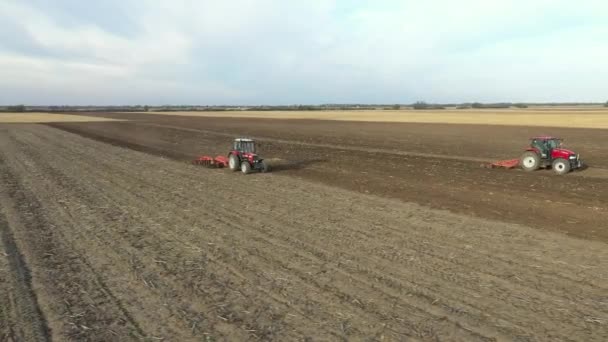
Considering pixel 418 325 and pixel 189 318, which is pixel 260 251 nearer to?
pixel 189 318

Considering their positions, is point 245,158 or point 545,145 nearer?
point 245,158

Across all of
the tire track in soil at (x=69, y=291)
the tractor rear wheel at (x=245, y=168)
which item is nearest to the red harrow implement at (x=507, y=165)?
the tractor rear wheel at (x=245, y=168)

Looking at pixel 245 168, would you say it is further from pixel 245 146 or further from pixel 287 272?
pixel 287 272

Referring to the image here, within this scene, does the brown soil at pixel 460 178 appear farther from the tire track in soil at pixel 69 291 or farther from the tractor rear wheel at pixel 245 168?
the tire track in soil at pixel 69 291

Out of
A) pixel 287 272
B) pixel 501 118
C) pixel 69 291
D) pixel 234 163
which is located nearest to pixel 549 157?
pixel 234 163

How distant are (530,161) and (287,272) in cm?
1639

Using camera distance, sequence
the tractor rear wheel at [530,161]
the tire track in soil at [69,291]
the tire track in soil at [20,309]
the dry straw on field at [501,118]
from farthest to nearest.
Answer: the dry straw on field at [501,118], the tractor rear wheel at [530,161], the tire track in soil at [69,291], the tire track in soil at [20,309]

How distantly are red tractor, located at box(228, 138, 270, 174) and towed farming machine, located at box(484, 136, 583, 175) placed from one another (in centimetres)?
1138

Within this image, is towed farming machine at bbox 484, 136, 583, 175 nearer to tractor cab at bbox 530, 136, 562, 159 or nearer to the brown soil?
tractor cab at bbox 530, 136, 562, 159

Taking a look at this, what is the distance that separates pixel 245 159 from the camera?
20.0 meters

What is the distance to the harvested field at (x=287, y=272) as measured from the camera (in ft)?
19.8

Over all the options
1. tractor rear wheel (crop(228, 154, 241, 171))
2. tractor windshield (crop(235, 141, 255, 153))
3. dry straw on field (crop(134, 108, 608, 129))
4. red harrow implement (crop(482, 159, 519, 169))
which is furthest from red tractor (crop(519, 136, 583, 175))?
dry straw on field (crop(134, 108, 608, 129))

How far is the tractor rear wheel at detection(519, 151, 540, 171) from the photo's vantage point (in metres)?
20.3


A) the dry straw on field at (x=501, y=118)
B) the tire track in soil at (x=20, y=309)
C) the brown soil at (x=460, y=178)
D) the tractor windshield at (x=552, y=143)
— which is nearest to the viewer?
the tire track in soil at (x=20, y=309)
